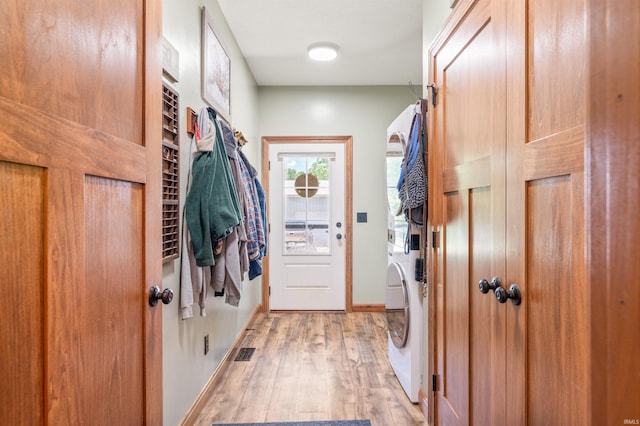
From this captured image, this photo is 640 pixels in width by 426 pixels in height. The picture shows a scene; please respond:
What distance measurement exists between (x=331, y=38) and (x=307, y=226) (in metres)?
2.00

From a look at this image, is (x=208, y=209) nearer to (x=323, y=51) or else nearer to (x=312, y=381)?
(x=312, y=381)

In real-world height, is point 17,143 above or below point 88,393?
above

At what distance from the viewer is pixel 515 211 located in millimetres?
1062

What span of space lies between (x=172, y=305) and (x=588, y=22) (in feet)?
5.89

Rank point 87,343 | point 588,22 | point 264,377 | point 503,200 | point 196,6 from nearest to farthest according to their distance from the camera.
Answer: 1. point 588,22
2. point 87,343
3. point 503,200
4. point 196,6
5. point 264,377

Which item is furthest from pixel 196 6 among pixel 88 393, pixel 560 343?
pixel 560 343

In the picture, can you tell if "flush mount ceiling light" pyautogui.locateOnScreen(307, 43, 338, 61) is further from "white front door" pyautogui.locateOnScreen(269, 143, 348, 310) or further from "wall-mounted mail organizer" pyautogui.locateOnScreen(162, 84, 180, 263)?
"wall-mounted mail organizer" pyautogui.locateOnScreen(162, 84, 180, 263)

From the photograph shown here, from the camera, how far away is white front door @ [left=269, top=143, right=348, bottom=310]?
13.7 ft

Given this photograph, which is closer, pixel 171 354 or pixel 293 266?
pixel 171 354

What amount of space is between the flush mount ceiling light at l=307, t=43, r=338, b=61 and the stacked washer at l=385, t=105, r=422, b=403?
1.11m

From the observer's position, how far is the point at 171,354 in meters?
1.74

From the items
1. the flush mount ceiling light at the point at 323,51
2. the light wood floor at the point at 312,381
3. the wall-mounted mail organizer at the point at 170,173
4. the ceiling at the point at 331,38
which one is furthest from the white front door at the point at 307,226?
the wall-mounted mail organizer at the point at 170,173

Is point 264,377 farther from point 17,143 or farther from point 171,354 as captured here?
point 17,143

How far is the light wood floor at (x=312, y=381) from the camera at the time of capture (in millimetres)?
2070
